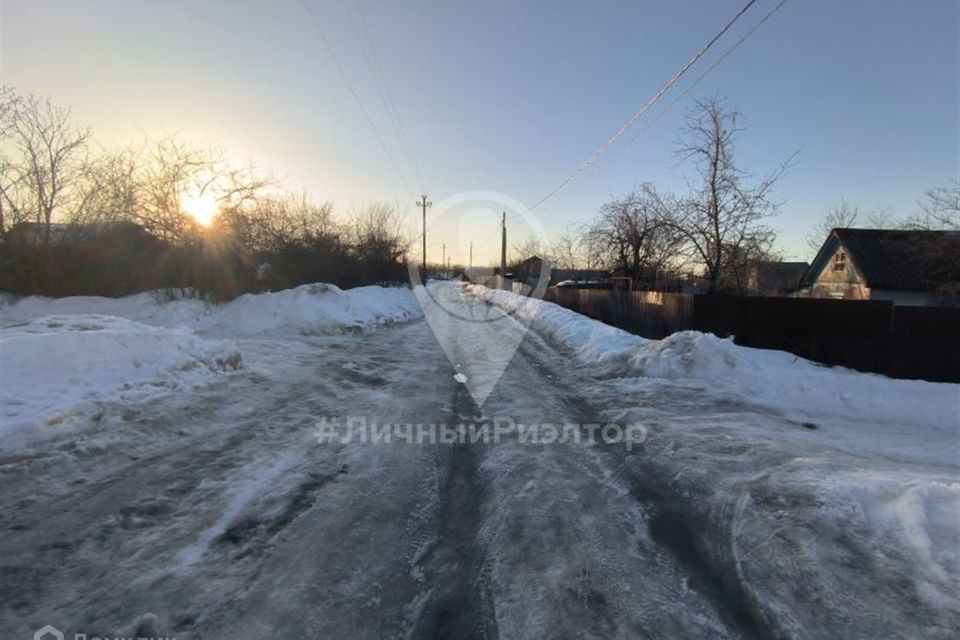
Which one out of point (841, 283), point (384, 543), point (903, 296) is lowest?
point (384, 543)

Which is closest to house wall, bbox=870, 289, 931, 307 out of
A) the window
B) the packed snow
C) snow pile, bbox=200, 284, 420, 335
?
the window

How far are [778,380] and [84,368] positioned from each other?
10.2 metres

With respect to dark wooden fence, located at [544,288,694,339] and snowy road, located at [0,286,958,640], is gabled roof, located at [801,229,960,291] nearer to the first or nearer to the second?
dark wooden fence, located at [544,288,694,339]

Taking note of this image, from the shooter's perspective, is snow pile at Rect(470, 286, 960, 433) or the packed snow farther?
snow pile at Rect(470, 286, 960, 433)

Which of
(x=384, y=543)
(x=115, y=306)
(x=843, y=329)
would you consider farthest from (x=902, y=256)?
(x=115, y=306)

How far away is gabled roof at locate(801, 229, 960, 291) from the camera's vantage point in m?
26.5

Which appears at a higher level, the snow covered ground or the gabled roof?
the gabled roof

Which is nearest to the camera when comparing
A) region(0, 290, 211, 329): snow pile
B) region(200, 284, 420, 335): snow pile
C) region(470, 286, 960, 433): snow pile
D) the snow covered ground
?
the snow covered ground

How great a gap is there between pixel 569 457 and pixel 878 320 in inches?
350

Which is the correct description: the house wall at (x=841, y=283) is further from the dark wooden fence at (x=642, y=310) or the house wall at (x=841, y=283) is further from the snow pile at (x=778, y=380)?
the snow pile at (x=778, y=380)

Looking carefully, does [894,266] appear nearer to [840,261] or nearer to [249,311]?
[840,261]

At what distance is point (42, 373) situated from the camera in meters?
7.14

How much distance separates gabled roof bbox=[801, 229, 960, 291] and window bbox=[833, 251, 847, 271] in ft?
1.87

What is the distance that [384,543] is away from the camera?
406 centimetres
